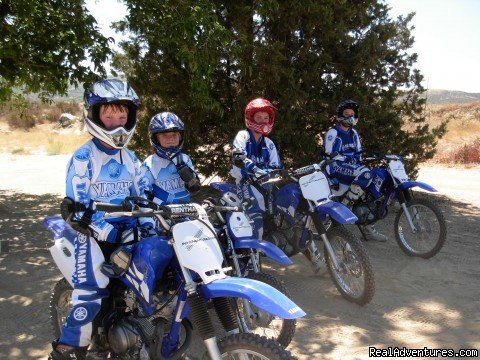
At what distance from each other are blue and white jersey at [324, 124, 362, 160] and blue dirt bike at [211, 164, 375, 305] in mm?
1746

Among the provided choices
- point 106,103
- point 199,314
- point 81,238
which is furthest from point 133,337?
point 106,103

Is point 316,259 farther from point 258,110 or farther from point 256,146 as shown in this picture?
point 258,110

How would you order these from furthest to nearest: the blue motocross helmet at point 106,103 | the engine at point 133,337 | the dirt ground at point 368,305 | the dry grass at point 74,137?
the dry grass at point 74,137 → the dirt ground at point 368,305 → the blue motocross helmet at point 106,103 → the engine at point 133,337

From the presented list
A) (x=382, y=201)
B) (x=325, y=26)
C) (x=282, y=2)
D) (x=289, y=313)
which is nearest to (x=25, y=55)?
(x=282, y=2)

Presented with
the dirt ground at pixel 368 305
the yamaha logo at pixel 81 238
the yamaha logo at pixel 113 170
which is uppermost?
the yamaha logo at pixel 113 170

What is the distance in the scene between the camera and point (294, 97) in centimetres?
809

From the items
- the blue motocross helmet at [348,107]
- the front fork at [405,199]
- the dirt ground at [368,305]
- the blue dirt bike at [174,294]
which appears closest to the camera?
the blue dirt bike at [174,294]

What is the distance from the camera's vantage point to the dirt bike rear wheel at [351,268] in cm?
434

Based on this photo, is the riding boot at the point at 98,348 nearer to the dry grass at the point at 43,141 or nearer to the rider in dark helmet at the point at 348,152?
the rider in dark helmet at the point at 348,152

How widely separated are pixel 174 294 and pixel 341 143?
449 cm

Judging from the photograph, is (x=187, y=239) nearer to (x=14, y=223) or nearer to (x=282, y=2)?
(x=282, y=2)

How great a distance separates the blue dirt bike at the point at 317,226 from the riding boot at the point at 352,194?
1.45m

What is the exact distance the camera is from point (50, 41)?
768 cm

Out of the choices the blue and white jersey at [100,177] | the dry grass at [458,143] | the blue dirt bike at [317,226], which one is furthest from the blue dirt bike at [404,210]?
the dry grass at [458,143]
